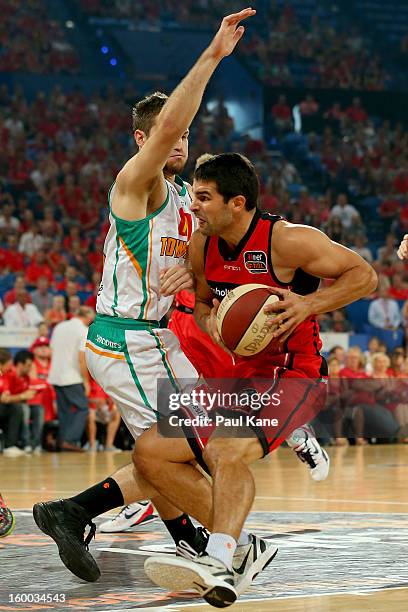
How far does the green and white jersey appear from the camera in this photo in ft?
18.4

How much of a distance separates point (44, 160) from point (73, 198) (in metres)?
1.58

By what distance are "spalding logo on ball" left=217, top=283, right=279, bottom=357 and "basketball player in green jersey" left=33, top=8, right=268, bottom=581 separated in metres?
0.40

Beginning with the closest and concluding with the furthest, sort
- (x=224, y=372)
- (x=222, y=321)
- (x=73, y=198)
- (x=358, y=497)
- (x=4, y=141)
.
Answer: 1. (x=222, y=321)
2. (x=224, y=372)
3. (x=358, y=497)
4. (x=73, y=198)
5. (x=4, y=141)

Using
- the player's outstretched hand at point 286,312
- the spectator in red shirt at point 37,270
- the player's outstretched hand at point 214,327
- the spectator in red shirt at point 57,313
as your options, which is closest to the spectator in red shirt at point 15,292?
the spectator in red shirt at point 57,313

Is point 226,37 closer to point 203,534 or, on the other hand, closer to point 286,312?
point 286,312

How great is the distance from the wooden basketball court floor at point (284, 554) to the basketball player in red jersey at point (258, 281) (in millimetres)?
496

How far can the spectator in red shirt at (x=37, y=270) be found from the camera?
54.9 ft

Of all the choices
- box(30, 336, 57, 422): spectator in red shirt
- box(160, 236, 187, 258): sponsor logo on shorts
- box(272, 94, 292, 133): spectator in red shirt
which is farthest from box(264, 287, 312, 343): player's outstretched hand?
box(272, 94, 292, 133): spectator in red shirt

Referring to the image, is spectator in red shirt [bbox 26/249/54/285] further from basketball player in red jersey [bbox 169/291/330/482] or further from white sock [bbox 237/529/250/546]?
white sock [bbox 237/529/250/546]

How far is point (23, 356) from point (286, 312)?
30.3 ft

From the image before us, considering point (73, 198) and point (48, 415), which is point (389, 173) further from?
point (48, 415)

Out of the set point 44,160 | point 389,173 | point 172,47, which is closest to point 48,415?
point 44,160

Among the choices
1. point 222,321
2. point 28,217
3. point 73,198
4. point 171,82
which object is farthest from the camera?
point 171,82

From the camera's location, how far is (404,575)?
5371 millimetres
